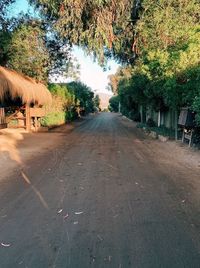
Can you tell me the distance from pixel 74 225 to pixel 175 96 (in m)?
14.3

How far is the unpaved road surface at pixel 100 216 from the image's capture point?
4910mm

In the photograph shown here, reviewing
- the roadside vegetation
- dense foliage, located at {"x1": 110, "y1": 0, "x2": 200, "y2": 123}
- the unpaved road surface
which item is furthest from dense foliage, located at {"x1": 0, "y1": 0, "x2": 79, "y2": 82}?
the unpaved road surface

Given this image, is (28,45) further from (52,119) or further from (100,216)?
(100,216)

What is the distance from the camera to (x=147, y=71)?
24.0 meters

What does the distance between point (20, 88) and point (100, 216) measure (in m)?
18.4

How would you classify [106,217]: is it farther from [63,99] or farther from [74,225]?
[63,99]

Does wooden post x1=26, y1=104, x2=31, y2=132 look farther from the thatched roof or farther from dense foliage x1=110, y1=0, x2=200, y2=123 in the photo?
dense foliage x1=110, y1=0, x2=200, y2=123

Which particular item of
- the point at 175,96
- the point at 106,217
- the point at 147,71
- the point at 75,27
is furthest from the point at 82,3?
the point at 106,217

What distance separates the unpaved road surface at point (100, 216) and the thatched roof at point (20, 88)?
10.2 metres

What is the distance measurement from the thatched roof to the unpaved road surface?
10.2 metres

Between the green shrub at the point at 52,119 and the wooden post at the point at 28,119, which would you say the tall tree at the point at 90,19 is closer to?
the wooden post at the point at 28,119

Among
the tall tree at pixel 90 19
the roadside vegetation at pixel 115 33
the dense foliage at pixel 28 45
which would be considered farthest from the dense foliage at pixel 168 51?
the dense foliage at pixel 28 45

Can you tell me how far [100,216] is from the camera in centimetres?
663

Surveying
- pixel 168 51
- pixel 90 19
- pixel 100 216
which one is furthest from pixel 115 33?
pixel 100 216
